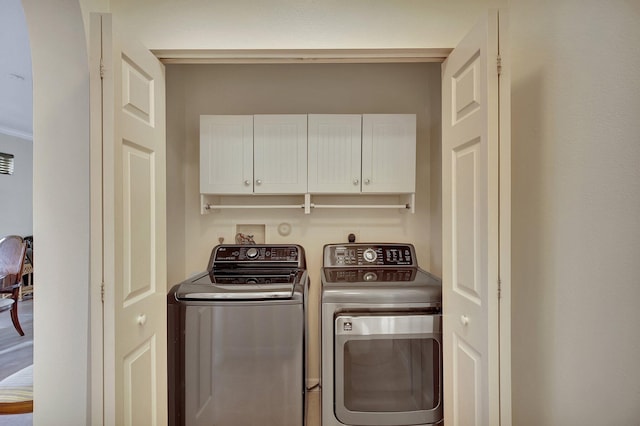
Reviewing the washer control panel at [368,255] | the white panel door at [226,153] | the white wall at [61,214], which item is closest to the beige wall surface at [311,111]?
the washer control panel at [368,255]

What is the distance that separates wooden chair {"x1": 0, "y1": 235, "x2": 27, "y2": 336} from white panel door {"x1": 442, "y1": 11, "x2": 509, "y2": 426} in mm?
4024

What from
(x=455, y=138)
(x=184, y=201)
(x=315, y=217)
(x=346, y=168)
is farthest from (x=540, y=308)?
(x=184, y=201)

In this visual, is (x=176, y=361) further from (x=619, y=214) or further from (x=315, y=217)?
(x=619, y=214)

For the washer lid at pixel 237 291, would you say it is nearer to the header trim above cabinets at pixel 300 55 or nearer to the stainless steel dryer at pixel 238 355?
the stainless steel dryer at pixel 238 355

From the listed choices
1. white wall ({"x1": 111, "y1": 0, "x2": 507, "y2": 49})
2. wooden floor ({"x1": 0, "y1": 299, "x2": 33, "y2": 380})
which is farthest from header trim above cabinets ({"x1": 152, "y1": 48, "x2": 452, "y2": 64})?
wooden floor ({"x1": 0, "y1": 299, "x2": 33, "y2": 380})

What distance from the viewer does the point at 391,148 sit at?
7.32 ft

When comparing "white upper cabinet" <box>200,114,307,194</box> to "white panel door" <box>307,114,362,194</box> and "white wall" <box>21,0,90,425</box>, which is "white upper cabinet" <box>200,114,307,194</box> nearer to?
"white panel door" <box>307,114,362,194</box>

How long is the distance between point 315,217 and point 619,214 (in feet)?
5.95

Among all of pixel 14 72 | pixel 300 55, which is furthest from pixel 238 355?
pixel 14 72

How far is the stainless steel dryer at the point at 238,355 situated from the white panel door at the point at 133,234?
0.15 m

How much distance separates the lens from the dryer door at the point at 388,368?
173cm

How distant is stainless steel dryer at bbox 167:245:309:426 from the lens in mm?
1733

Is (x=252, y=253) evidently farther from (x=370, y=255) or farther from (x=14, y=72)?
(x=14, y=72)

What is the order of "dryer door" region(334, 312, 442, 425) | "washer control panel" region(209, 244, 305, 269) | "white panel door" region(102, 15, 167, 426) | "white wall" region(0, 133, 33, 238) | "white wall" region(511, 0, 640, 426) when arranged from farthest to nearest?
"white wall" region(0, 133, 33, 238), "washer control panel" region(209, 244, 305, 269), "dryer door" region(334, 312, 442, 425), "white panel door" region(102, 15, 167, 426), "white wall" region(511, 0, 640, 426)
